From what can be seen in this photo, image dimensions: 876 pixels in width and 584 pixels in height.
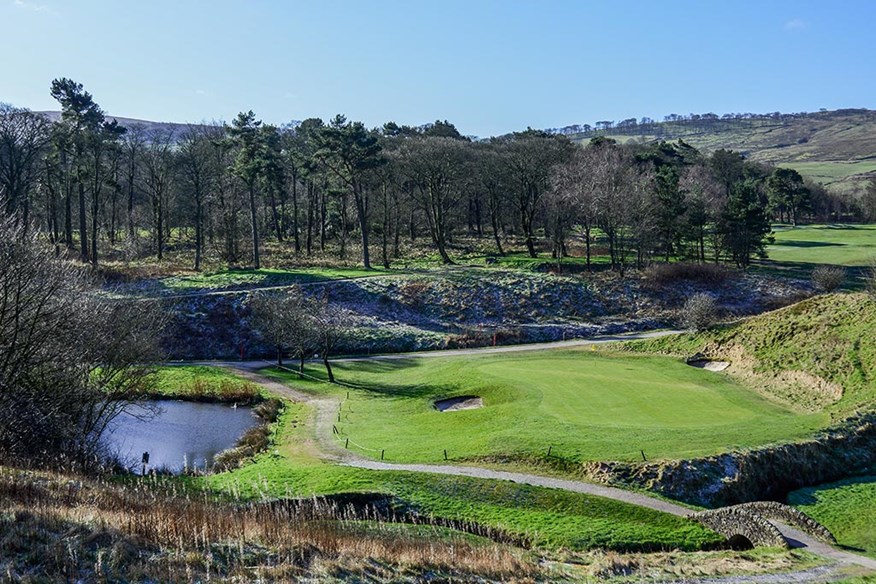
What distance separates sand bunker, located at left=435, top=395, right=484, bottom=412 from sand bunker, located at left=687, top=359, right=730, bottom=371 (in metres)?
16.3

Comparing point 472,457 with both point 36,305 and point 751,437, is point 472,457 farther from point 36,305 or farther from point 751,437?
point 36,305

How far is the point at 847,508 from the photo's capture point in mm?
24750

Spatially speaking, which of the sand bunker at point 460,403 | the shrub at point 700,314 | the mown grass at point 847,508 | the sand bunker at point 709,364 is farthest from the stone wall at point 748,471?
the shrub at point 700,314

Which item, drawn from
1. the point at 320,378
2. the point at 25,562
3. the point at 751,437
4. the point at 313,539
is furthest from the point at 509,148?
the point at 25,562

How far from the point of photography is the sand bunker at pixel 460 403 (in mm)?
37562

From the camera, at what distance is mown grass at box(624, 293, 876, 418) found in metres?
36.1

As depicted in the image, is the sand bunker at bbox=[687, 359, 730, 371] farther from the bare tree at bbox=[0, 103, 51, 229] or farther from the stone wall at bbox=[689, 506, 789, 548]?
the bare tree at bbox=[0, 103, 51, 229]

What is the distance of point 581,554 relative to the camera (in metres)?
20.7

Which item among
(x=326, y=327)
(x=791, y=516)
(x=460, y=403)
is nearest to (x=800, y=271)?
(x=460, y=403)

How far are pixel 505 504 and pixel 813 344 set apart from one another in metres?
26.6

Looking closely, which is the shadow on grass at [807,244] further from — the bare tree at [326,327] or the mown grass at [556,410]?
the bare tree at [326,327]

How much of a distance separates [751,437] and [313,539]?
2051cm

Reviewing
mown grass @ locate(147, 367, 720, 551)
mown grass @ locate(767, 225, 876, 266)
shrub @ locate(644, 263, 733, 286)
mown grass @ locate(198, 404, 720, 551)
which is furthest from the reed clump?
mown grass @ locate(767, 225, 876, 266)

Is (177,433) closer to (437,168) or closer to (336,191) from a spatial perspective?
(336,191)
